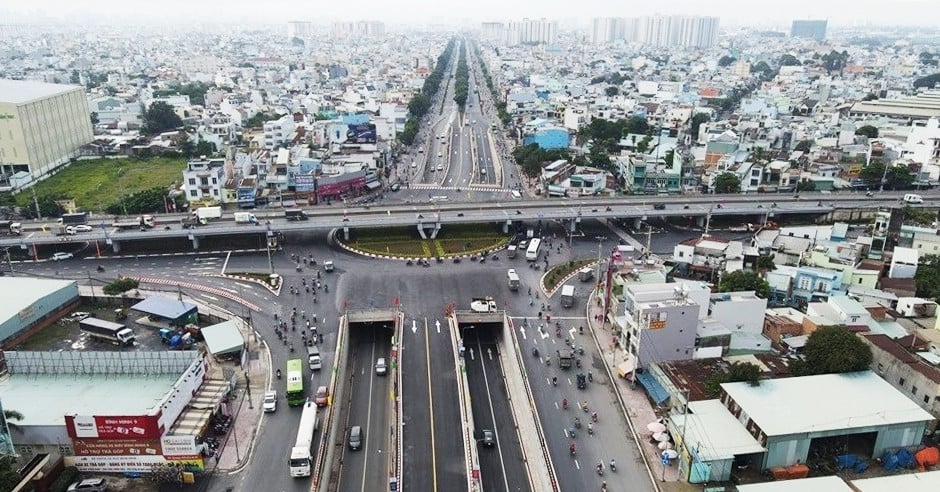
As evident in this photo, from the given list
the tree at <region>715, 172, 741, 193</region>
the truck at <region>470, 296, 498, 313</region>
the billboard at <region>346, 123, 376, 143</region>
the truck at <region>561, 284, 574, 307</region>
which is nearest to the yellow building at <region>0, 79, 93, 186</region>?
the billboard at <region>346, 123, 376, 143</region>

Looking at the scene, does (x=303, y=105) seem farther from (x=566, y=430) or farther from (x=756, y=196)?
(x=566, y=430)

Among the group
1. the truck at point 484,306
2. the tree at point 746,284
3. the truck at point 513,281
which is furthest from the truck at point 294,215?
the tree at point 746,284

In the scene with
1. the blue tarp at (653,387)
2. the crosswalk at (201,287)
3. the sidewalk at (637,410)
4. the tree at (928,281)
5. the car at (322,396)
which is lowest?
the sidewalk at (637,410)

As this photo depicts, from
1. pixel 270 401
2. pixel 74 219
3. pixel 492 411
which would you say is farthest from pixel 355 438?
pixel 74 219

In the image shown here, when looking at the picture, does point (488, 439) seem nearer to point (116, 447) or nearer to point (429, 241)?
point (116, 447)

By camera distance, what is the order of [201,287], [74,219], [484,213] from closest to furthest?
[201,287]
[74,219]
[484,213]

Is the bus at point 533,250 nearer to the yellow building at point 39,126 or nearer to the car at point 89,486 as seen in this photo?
the car at point 89,486
